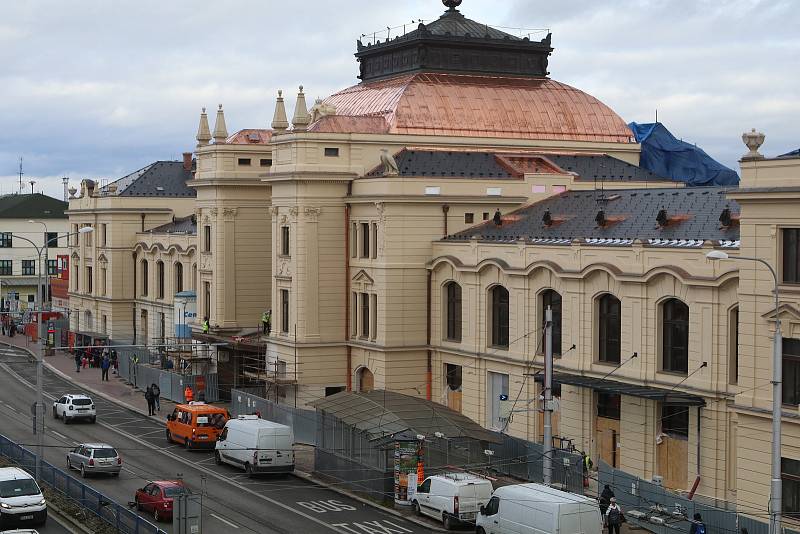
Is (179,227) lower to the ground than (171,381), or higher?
higher

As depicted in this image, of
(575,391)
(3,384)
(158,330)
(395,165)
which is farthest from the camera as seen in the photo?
(158,330)

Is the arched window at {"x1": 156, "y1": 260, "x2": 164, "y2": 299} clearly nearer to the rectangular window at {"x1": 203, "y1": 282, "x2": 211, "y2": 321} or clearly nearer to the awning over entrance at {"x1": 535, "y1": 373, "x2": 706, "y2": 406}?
the rectangular window at {"x1": 203, "y1": 282, "x2": 211, "y2": 321}

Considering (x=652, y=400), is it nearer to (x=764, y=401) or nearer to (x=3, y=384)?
(x=764, y=401)

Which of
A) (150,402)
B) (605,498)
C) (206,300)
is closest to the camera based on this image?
(605,498)

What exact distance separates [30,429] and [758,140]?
41.7 metres

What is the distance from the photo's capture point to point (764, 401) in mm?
43906

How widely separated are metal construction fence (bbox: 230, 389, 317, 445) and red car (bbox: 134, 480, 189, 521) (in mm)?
13115

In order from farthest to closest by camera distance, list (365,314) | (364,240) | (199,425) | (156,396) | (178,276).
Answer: (178,276), (156,396), (365,314), (364,240), (199,425)

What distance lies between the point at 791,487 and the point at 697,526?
3320 millimetres

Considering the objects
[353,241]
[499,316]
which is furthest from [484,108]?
[499,316]

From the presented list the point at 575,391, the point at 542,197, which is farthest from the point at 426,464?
the point at 542,197

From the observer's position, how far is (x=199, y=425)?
6366 cm

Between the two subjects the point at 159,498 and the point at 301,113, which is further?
the point at 301,113

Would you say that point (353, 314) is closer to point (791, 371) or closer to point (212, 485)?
point (212, 485)
